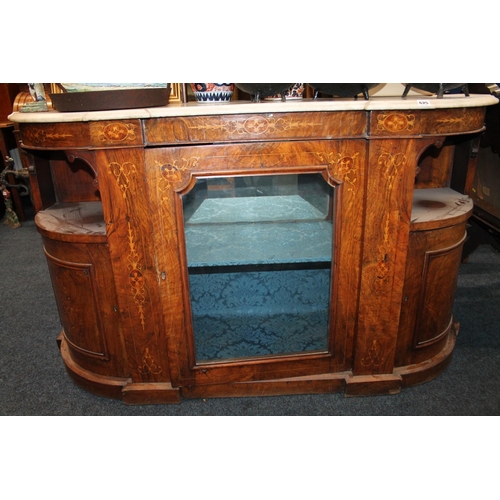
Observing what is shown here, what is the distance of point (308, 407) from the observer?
5.11ft

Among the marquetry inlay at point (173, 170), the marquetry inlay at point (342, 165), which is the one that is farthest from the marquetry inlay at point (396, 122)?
the marquetry inlay at point (173, 170)

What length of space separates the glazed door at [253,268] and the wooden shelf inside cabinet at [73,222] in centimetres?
25

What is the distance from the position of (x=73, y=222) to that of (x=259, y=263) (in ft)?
2.20

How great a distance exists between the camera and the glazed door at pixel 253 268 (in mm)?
1348

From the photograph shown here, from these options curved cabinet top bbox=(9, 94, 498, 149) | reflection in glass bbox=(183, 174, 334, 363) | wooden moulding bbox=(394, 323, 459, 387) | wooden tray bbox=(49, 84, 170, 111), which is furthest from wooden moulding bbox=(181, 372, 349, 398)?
wooden tray bbox=(49, 84, 170, 111)

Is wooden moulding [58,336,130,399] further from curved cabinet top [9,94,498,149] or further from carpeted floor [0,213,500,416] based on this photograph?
curved cabinet top [9,94,498,149]

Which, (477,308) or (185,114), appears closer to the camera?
(185,114)

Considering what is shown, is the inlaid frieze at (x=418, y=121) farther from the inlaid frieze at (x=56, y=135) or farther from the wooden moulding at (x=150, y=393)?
the wooden moulding at (x=150, y=393)

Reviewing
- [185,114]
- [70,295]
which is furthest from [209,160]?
[70,295]

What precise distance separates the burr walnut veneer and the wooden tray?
5 cm

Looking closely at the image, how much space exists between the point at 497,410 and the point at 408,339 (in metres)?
0.37

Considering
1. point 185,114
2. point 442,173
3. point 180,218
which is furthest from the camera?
point 442,173

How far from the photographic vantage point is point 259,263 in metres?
1.53

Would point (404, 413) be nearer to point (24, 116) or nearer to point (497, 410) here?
point (497, 410)
